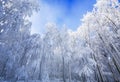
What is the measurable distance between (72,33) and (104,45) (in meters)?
4.47

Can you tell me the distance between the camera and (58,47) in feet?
52.5

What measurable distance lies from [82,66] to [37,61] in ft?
17.5

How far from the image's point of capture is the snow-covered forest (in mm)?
11109

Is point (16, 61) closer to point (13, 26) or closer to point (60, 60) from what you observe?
point (13, 26)

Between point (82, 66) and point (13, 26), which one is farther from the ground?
point (13, 26)

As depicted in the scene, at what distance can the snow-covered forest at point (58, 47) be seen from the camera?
11.1m

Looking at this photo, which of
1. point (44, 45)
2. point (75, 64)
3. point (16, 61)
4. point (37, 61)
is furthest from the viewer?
point (75, 64)

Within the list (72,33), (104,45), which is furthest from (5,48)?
(104,45)

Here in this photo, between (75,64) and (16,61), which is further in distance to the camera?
(75,64)

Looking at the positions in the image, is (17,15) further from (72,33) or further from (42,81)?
(72,33)

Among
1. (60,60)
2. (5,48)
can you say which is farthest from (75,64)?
(5,48)

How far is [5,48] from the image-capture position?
10.8 m

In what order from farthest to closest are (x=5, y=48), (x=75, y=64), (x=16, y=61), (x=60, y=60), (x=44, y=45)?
1. (x=60, y=60)
2. (x=75, y=64)
3. (x=44, y=45)
4. (x=16, y=61)
5. (x=5, y=48)

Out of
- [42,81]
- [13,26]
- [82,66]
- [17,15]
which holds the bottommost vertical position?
[42,81]
